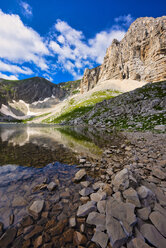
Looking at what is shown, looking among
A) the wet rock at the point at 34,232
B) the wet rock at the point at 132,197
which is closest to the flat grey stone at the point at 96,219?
the wet rock at the point at 132,197

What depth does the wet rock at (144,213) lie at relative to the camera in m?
3.80

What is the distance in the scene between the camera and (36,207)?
15.6ft

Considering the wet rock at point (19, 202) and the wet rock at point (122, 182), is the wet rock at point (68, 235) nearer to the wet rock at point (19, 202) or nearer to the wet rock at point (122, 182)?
the wet rock at point (19, 202)

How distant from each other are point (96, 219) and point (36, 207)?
2.81 metres

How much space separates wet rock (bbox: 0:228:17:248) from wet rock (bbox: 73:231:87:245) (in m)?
2.15

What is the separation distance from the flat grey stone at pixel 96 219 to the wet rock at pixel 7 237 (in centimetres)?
270

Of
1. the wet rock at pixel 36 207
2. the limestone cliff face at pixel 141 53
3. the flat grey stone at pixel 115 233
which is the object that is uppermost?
the limestone cliff face at pixel 141 53

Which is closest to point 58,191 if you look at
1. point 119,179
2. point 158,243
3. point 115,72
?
point 119,179

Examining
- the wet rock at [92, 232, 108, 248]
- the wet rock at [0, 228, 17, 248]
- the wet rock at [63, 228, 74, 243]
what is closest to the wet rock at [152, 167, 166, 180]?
the wet rock at [92, 232, 108, 248]

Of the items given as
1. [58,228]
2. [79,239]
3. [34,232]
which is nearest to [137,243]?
[79,239]

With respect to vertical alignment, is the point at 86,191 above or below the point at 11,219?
above

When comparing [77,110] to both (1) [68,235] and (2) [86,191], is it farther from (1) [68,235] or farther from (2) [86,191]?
(1) [68,235]

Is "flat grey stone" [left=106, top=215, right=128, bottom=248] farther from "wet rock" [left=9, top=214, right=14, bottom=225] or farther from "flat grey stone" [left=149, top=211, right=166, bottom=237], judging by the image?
"wet rock" [left=9, top=214, right=14, bottom=225]

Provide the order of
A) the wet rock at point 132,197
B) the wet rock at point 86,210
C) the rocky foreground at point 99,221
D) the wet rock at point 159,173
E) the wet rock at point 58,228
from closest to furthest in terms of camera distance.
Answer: the rocky foreground at point 99,221 → the wet rock at point 58,228 → the wet rock at point 132,197 → the wet rock at point 86,210 → the wet rock at point 159,173
